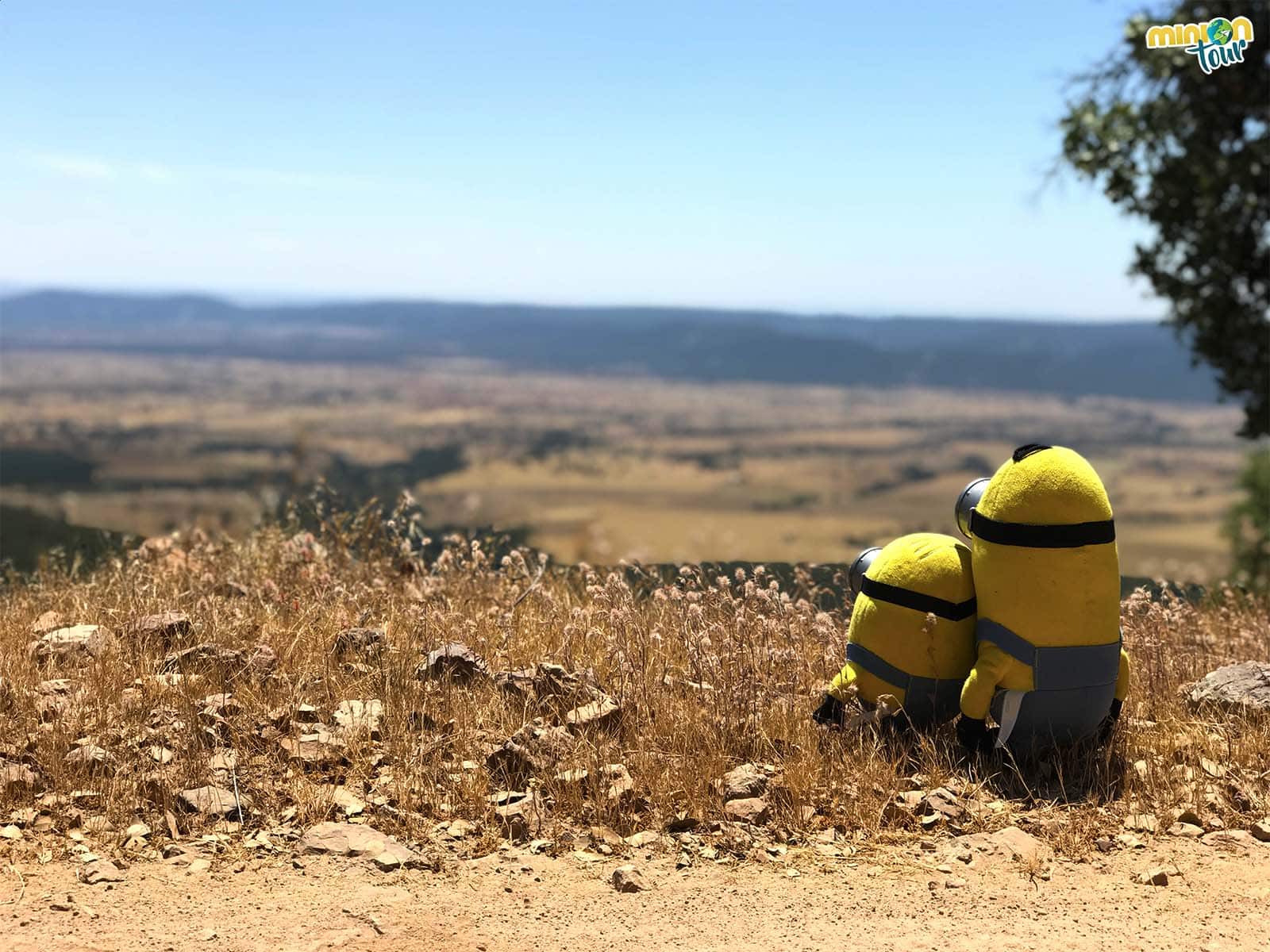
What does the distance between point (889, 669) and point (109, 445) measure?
440 feet

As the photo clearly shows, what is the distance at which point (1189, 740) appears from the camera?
5.93m

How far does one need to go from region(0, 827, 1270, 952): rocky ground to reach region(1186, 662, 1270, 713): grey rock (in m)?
1.47

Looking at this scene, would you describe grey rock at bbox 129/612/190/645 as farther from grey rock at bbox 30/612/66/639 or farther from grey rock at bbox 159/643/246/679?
grey rock at bbox 30/612/66/639

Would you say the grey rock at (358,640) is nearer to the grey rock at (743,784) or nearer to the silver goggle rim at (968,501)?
the grey rock at (743,784)

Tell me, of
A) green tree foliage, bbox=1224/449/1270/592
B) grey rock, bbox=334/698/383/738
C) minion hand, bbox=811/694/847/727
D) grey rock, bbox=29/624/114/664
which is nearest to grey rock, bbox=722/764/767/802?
minion hand, bbox=811/694/847/727

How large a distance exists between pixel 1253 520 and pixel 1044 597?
23878mm

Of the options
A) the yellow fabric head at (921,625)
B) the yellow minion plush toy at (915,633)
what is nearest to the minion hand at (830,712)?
the yellow minion plush toy at (915,633)

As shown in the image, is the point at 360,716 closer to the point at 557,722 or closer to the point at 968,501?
the point at 557,722

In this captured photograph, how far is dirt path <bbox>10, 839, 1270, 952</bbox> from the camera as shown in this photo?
13.6 feet

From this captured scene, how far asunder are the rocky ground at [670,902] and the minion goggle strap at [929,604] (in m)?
1.10

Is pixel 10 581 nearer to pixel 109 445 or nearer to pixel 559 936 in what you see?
pixel 559 936

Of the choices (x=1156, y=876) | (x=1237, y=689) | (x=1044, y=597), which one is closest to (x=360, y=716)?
(x=1044, y=597)

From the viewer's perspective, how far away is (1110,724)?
5.82 m

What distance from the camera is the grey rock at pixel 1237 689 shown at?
622 centimetres
